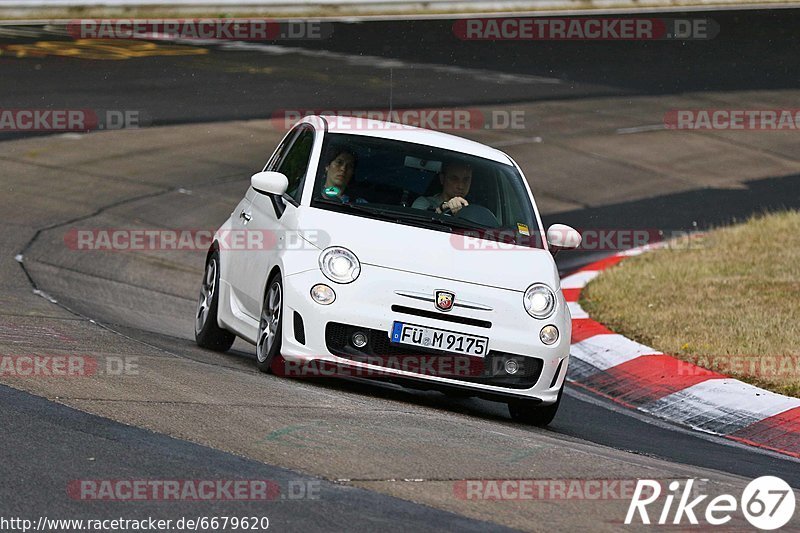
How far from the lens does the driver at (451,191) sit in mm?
8820

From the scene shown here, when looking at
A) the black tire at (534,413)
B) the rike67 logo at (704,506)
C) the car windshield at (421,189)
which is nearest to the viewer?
the rike67 logo at (704,506)

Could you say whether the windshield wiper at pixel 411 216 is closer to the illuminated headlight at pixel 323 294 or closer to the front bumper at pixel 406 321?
the front bumper at pixel 406 321

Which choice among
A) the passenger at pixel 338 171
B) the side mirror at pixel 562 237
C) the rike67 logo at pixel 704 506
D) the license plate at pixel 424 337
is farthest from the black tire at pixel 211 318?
the rike67 logo at pixel 704 506

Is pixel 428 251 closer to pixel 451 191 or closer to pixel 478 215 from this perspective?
pixel 478 215

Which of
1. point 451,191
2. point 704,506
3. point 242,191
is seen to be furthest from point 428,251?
point 242,191

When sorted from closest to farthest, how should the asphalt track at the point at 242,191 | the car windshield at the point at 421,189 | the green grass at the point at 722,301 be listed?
the asphalt track at the point at 242,191 → the car windshield at the point at 421,189 → the green grass at the point at 722,301

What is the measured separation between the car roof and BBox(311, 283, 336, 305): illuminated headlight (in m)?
1.51

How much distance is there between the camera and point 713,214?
1686 cm

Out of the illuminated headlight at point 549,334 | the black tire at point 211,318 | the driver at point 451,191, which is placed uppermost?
the driver at point 451,191

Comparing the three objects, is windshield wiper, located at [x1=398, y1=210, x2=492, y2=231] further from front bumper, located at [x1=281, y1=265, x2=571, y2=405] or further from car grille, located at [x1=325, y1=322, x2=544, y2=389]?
car grille, located at [x1=325, y1=322, x2=544, y2=389]

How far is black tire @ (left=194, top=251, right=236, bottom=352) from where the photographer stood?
31.6 ft

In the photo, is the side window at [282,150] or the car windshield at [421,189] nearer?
the car windshield at [421,189]

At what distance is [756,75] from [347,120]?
1758 centimetres

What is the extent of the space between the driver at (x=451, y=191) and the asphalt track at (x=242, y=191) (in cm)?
116
